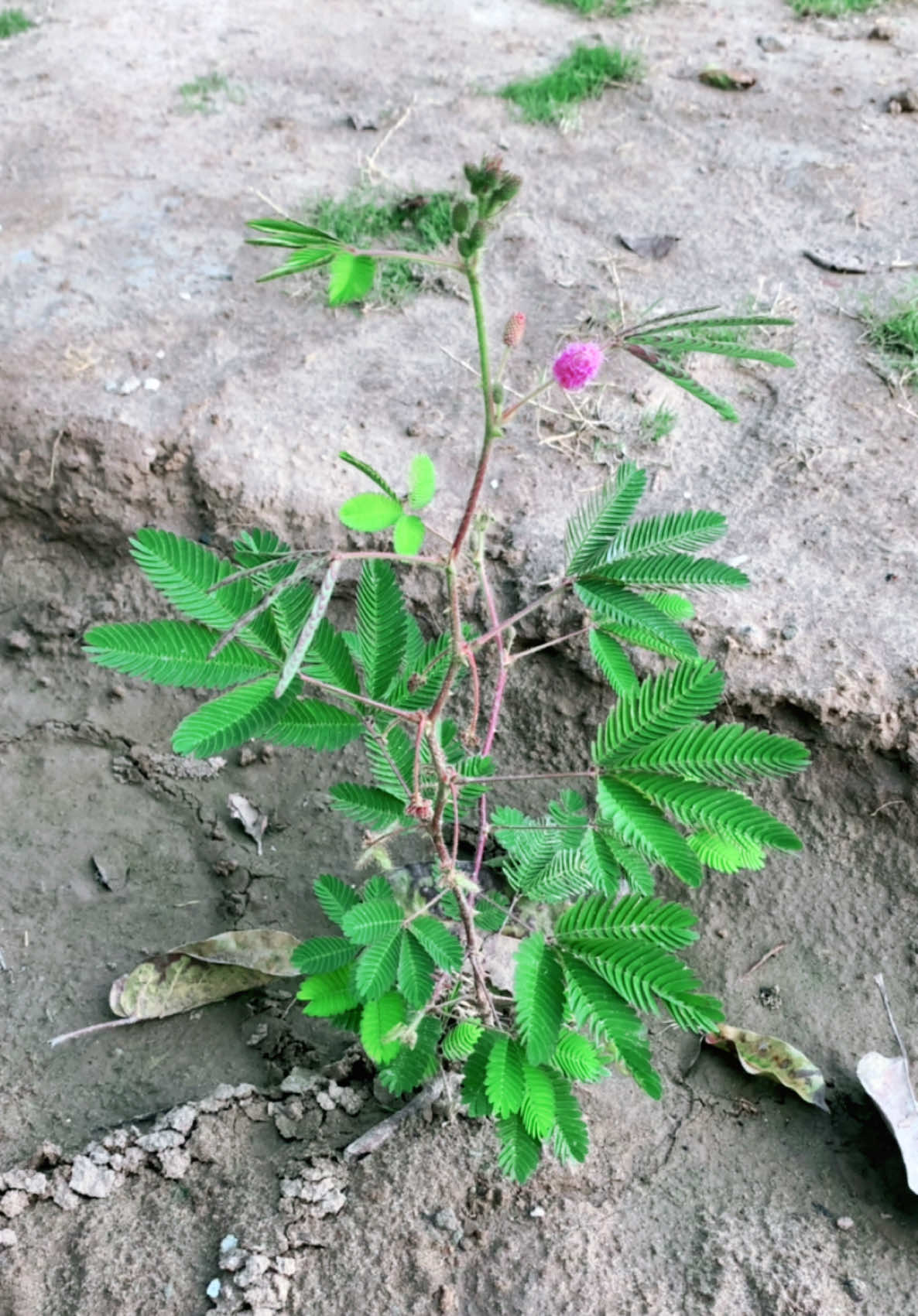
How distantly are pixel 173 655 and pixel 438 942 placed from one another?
0.61m

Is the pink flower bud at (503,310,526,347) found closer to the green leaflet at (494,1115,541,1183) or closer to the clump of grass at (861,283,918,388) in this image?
the green leaflet at (494,1115,541,1183)

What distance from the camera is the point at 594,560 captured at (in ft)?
5.72

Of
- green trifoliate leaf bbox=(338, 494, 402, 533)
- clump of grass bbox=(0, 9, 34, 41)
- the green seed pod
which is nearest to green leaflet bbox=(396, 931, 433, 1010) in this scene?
green trifoliate leaf bbox=(338, 494, 402, 533)

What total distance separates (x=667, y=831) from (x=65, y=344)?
265cm

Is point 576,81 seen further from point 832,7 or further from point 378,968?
point 378,968

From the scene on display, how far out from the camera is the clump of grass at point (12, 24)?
5.06 metres

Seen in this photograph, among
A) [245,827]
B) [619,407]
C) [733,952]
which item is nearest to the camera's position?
[733,952]

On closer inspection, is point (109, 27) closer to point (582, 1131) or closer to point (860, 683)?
point (860, 683)

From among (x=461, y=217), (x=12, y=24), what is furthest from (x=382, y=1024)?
(x=12, y=24)

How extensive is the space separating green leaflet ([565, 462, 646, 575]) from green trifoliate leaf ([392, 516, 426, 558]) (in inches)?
17.8

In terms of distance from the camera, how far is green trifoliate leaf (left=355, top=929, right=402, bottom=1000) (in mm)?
1664

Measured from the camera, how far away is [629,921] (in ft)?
5.31

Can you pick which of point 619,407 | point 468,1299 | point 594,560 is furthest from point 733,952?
point 619,407

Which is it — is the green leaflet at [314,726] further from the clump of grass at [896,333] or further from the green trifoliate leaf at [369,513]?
the clump of grass at [896,333]
